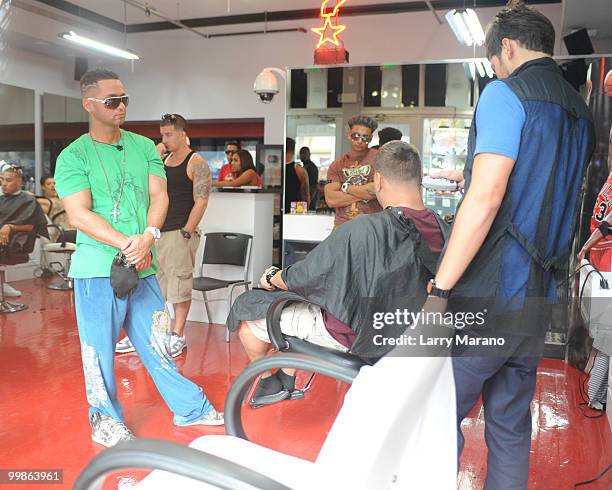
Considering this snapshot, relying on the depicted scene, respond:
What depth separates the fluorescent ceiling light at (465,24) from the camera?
5.46 m

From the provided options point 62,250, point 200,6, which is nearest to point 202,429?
point 62,250

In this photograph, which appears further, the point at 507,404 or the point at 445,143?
the point at 445,143

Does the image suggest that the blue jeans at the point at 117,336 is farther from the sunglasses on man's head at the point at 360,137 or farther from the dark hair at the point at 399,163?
the sunglasses on man's head at the point at 360,137

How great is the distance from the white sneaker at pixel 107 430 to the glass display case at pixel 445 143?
3.21 meters

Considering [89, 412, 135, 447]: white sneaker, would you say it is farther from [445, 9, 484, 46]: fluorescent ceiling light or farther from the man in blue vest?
[445, 9, 484, 46]: fluorescent ceiling light

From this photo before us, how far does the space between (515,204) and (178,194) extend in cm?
273

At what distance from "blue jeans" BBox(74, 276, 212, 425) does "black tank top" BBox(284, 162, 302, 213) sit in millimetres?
2525

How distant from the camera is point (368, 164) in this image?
3807 mm

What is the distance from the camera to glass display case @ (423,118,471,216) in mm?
4809

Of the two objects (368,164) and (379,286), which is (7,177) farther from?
(379,286)

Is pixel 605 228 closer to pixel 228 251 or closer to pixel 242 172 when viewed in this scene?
pixel 228 251

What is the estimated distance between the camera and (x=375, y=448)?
32.0 inches

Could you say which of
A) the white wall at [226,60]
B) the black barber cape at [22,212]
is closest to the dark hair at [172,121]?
the black barber cape at [22,212]

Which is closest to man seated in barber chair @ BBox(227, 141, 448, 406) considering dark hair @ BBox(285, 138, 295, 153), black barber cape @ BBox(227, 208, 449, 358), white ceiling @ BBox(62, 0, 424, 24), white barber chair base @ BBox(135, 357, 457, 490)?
black barber cape @ BBox(227, 208, 449, 358)
